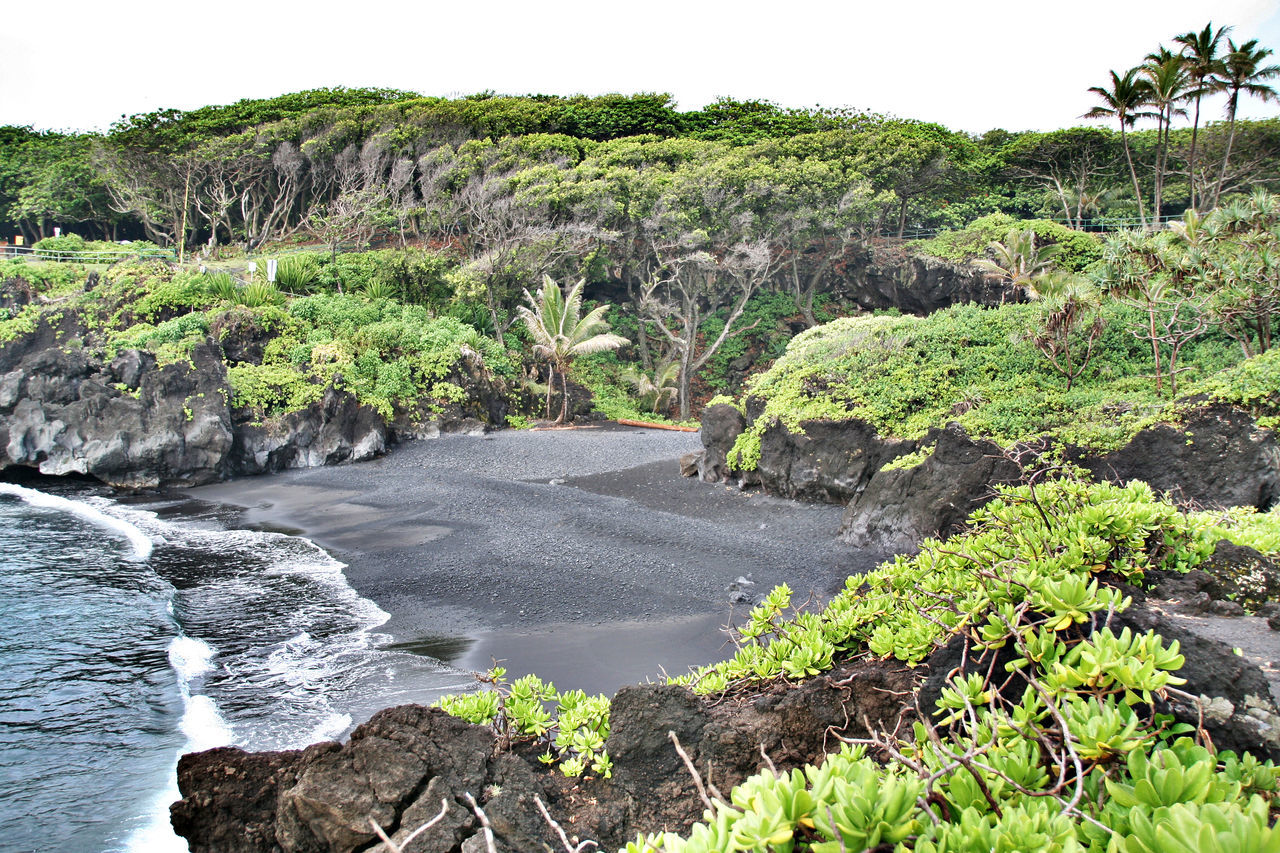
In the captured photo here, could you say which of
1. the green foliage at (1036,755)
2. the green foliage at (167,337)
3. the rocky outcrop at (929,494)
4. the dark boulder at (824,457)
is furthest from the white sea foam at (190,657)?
the green foliage at (167,337)

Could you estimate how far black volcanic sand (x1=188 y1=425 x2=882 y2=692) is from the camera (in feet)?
24.3

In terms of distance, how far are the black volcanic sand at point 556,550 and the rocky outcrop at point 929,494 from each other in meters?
0.44

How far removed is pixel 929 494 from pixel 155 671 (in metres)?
8.67

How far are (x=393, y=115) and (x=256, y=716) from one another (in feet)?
81.6

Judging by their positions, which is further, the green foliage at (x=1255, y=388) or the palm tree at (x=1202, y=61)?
the palm tree at (x=1202, y=61)

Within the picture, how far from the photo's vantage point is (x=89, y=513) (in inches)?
513

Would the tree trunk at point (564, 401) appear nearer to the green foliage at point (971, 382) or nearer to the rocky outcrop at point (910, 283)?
the green foliage at point (971, 382)

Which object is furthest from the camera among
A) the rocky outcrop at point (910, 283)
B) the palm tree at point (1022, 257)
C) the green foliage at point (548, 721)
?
the rocky outcrop at point (910, 283)

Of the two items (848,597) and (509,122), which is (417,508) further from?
(509,122)

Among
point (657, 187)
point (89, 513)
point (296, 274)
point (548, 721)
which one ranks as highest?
point (657, 187)

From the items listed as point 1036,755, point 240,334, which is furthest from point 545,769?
point 240,334

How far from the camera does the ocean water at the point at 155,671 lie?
495 cm

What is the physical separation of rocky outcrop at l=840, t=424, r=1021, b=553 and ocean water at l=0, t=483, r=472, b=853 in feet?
18.5

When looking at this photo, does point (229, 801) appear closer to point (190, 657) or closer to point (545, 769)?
point (545, 769)
